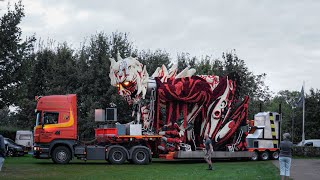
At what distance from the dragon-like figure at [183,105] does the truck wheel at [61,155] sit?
17.7ft

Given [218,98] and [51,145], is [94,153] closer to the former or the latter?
[51,145]

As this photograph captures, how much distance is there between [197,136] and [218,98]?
2.95m

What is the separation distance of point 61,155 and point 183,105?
877 cm

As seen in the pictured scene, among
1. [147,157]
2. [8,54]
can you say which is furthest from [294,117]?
[8,54]

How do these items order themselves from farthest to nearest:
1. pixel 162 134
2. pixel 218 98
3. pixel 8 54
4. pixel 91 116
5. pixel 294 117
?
pixel 294 117
pixel 91 116
pixel 218 98
pixel 162 134
pixel 8 54

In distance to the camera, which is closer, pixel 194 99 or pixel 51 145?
pixel 51 145

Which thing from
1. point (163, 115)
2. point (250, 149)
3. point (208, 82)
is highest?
point (208, 82)

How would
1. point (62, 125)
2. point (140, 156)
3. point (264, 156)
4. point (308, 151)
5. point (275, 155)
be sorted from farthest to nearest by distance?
point (308, 151) → point (275, 155) → point (264, 156) → point (140, 156) → point (62, 125)

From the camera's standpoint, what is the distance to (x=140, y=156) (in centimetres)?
3003

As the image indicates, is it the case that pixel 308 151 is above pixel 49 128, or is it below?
below

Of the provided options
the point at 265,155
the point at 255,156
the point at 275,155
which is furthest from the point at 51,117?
the point at 275,155

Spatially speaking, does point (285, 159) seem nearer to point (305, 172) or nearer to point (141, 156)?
point (305, 172)

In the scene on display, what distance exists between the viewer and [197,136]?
110 ft

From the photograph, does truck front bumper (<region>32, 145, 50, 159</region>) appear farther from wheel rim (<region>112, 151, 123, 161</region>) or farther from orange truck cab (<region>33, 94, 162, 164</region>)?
wheel rim (<region>112, 151, 123, 161</region>)
